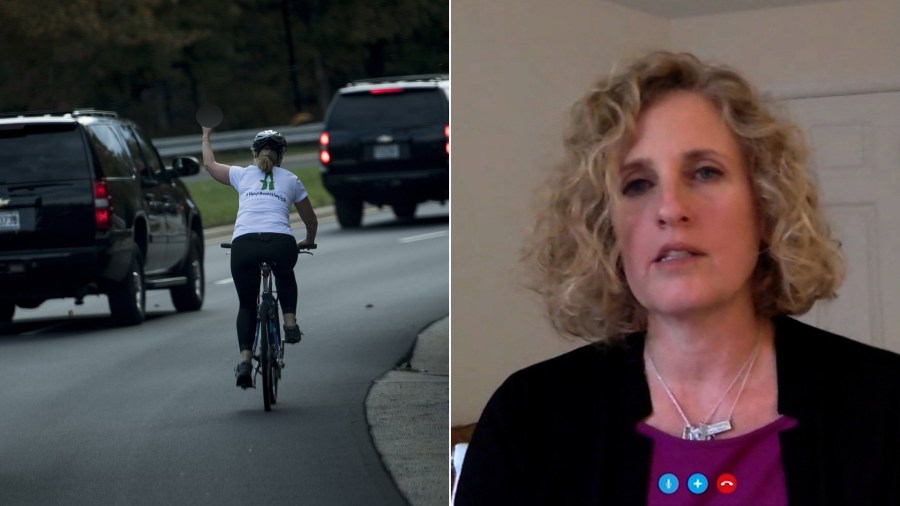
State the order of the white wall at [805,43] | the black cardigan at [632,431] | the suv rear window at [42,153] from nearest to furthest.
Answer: the black cardigan at [632,431], the suv rear window at [42,153], the white wall at [805,43]

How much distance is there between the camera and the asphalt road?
2.81 m

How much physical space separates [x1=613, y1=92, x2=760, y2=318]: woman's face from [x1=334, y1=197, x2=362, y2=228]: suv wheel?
1.25m

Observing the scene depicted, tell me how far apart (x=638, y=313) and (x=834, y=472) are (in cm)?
40

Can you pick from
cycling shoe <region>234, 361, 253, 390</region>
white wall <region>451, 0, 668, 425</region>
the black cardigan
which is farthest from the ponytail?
the black cardigan

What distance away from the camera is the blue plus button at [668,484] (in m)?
1.76

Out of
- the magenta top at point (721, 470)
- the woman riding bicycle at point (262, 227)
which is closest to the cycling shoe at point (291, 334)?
the woman riding bicycle at point (262, 227)

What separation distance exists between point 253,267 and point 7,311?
57 centimetres

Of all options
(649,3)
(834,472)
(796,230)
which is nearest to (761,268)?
(796,230)

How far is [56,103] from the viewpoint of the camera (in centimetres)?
285

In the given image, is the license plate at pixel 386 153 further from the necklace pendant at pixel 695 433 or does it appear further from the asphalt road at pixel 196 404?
the necklace pendant at pixel 695 433

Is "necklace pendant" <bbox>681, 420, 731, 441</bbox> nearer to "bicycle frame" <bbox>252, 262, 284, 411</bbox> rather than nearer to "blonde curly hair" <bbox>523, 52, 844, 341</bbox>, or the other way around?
"blonde curly hair" <bbox>523, 52, 844, 341</bbox>

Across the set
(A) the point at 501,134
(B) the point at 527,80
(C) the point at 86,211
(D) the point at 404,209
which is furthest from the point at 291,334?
(B) the point at 527,80

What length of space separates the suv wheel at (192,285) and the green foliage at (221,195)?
0.08 meters

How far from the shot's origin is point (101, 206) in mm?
2818
